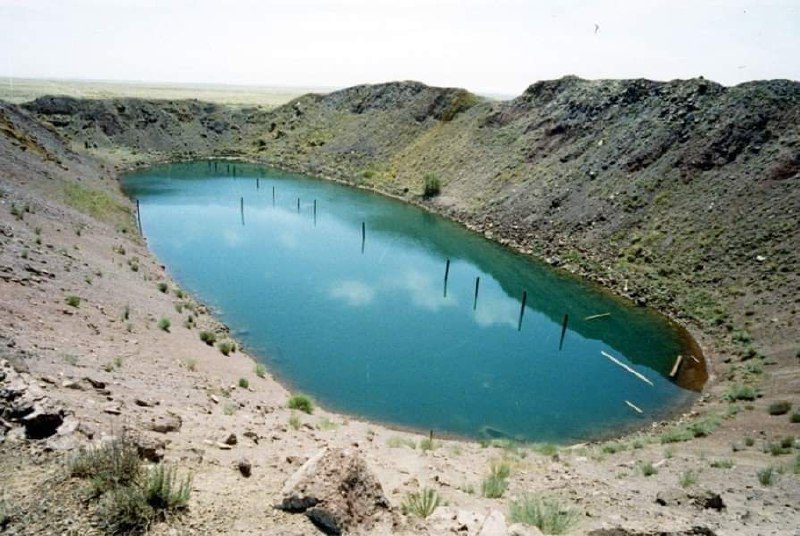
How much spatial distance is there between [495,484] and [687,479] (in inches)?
209

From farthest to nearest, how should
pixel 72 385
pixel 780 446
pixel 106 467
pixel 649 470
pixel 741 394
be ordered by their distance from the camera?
pixel 741 394 → pixel 780 446 → pixel 649 470 → pixel 72 385 → pixel 106 467

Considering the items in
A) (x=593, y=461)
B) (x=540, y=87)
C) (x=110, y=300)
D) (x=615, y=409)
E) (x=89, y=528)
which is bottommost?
(x=615, y=409)

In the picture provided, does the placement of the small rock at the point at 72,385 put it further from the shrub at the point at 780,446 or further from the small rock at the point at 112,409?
the shrub at the point at 780,446

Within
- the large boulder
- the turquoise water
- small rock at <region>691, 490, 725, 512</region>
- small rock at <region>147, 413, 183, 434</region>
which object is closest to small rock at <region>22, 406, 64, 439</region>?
small rock at <region>147, 413, 183, 434</region>

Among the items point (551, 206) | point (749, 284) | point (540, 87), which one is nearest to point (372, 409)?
point (749, 284)

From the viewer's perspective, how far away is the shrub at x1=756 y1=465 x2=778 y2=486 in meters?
13.6

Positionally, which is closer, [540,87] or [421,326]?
[421,326]

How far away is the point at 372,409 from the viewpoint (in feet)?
77.1

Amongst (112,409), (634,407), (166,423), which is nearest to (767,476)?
(634,407)

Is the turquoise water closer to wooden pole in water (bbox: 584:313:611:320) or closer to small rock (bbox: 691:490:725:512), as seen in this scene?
wooden pole in water (bbox: 584:313:611:320)

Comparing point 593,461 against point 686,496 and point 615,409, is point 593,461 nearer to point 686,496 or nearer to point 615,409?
point 686,496

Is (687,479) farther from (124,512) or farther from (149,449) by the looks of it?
(124,512)

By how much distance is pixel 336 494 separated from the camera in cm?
794

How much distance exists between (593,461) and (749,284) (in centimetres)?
2193
